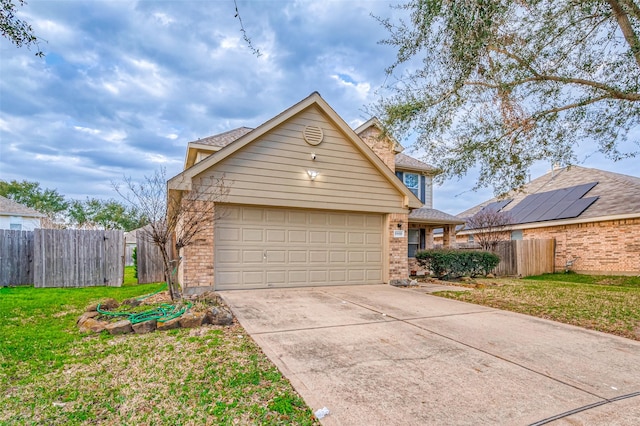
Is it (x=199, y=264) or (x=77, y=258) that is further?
(x=77, y=258)

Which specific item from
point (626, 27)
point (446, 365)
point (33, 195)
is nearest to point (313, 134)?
point (626, 27)

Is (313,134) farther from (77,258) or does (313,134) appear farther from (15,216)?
(15,216)

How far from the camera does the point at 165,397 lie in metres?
3.11

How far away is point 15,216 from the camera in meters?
21.7

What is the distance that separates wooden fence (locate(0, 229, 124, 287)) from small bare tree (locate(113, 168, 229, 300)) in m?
4.70

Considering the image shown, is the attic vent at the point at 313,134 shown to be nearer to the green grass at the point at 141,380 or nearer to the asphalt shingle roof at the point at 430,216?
the green grass at the point at 141,380

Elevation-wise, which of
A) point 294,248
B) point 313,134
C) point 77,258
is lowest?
point 77,258

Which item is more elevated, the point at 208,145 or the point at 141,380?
the point at 208,145

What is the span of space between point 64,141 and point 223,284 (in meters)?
20.4

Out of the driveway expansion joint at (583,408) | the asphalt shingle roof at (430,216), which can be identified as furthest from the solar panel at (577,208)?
the driveway expansion joint at (583,408)

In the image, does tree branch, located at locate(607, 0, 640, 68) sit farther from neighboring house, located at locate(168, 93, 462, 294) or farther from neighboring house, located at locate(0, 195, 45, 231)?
neighboring house, located at locate(0, 195, 45, 231)

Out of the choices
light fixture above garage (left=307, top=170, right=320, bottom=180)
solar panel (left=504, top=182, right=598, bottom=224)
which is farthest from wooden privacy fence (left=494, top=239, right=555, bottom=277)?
light fixture above garage (left=307, top=170, right=320, bottom=180)

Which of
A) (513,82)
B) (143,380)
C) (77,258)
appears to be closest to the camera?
(143,380)

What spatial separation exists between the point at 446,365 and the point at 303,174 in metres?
6.48
